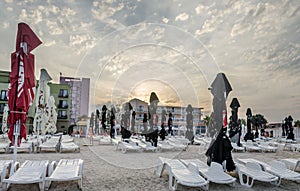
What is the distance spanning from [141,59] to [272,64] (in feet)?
24.8

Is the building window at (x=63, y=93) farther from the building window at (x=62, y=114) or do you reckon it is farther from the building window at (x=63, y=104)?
the building window at (x=62, y=114)

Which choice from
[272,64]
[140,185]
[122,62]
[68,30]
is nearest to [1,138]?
[68,30]

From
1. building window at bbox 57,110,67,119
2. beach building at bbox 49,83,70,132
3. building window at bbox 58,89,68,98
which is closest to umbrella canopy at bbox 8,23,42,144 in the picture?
beach building at bbox 49,83,70,132

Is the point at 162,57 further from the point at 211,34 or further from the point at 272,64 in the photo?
the point at 272,64

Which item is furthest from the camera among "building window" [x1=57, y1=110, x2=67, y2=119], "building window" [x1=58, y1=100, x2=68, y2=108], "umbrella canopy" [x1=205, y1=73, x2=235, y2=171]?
"building window" [x1=58, y1=100, x2=68, y2=108]

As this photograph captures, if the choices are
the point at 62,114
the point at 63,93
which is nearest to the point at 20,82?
the point at 62,114

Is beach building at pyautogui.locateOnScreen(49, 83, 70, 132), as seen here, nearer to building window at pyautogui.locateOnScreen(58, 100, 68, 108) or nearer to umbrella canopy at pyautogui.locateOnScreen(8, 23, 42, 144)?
building window at pyautogui.locateOnScreen(58, 100, 68, 108)

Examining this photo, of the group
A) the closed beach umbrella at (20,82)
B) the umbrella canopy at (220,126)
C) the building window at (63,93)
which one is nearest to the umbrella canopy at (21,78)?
the closed beach umbrella at (20,82)

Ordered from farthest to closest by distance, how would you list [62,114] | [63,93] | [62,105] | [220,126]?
[63,93], [62,105], [62,114], [220,126]

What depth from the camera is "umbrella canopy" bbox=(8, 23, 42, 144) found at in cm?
474

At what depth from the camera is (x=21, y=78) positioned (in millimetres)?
4770

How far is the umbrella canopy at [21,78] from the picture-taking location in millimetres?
4742

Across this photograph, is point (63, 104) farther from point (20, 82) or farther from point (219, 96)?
point (219, 96)

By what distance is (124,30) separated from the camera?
844cm
